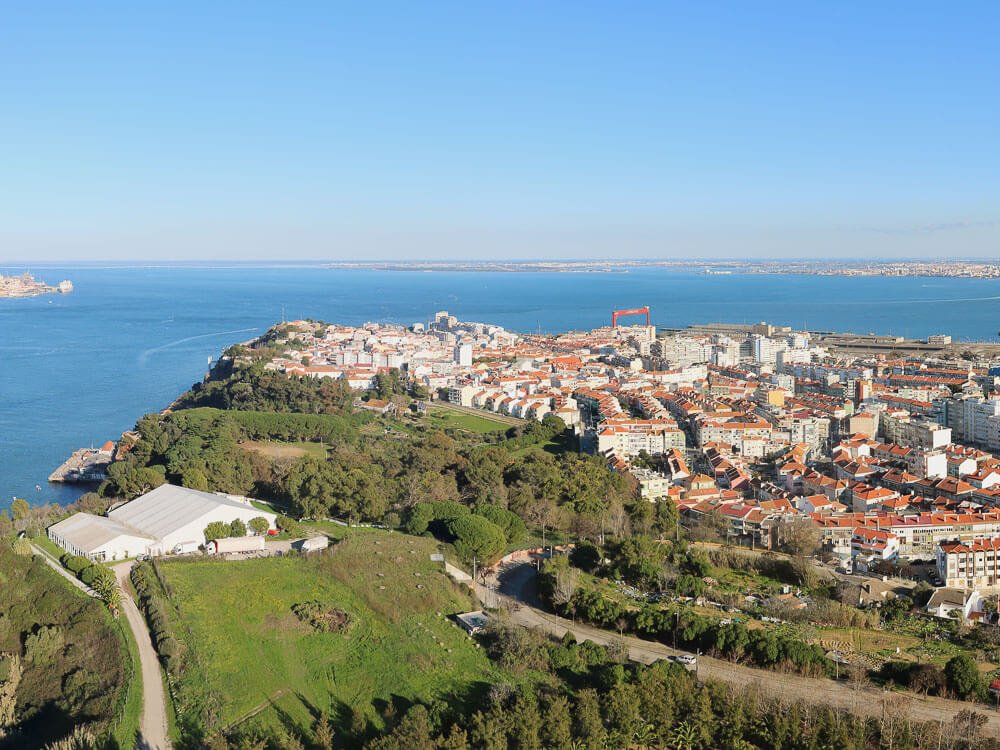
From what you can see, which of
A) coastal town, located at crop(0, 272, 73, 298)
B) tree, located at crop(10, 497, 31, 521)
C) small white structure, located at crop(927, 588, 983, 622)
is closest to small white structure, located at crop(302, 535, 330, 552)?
tree, located at crop(10, 497, 31, 521)

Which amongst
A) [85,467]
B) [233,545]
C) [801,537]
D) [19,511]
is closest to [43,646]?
[233,545]

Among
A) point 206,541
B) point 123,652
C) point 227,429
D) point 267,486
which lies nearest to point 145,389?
point 227,429

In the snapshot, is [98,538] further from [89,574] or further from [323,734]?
[323,734]

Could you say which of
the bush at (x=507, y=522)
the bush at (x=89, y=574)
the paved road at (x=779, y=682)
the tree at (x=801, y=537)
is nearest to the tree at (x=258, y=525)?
the bush at (x=89, y=574)

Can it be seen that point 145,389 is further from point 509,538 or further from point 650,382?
point 509,538

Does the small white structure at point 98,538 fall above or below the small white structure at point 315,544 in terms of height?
above

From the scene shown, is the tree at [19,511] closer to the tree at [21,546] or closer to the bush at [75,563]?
the tree at [21,546]
